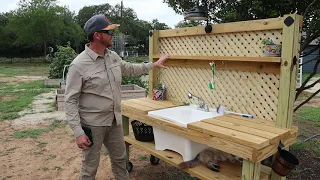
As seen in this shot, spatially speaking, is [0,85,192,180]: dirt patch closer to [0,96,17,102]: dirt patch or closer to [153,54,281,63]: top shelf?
[153,54,281,63]: top shelf

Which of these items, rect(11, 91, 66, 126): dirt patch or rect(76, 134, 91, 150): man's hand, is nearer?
rect(76, 134, 91, 150): man's hand

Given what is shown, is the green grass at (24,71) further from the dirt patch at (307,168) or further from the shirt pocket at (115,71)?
the dirt patch at (307,168)

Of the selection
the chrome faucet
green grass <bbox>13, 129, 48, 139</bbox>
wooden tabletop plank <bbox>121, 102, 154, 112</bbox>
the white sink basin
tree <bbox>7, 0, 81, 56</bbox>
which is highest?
tree <bbox>7, 0, 81, 56</bbox>

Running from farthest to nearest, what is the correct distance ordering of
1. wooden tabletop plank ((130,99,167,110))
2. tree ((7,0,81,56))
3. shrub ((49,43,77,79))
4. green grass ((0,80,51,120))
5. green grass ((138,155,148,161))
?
tree ((7,0,81,56)), shrub ((49,43,77,79)), green grass ((0,80,51,120)), green grass ((138,155,148,161)), wooden tabletop plank ((130,99,167,110))

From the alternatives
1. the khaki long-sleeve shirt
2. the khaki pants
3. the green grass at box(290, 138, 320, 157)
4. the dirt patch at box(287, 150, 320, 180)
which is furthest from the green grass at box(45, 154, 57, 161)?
the green grass at box(290, 138, 320, 157)

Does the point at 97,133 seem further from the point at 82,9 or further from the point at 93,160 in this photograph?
the point at 82,9

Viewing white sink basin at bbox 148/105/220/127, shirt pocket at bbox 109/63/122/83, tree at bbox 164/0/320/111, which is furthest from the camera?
white sink basin at bbox 148/105/220/127

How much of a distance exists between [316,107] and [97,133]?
21.0ft

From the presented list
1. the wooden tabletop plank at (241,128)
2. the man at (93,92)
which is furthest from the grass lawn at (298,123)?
the man at (93,92)

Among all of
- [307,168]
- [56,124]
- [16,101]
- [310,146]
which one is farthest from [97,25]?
[16,101]

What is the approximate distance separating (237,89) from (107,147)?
1.36 metres

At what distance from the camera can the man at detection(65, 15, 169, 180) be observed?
84.1 inches

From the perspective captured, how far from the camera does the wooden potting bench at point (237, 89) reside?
199 centimetres

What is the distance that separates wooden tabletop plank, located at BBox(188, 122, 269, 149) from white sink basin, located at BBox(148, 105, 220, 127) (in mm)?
506
